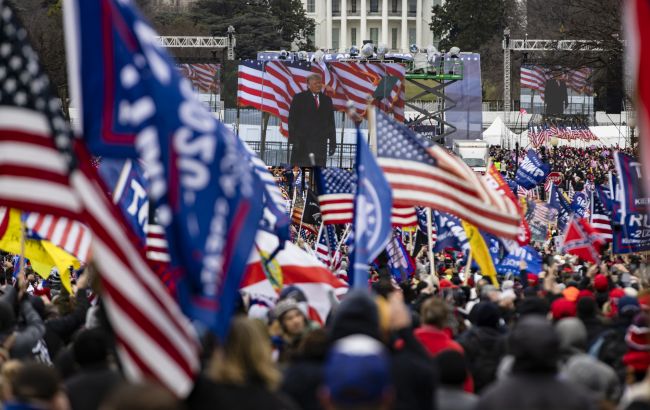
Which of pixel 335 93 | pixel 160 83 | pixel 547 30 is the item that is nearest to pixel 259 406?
Result: pixel 160 83

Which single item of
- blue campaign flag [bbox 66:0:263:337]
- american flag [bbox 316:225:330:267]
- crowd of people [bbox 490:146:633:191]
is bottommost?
crowd of people [bbox 490:146:633:191]

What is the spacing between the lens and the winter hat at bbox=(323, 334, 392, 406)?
548 centimetres

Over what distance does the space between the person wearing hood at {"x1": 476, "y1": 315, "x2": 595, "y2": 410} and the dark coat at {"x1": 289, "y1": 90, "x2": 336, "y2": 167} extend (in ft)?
105

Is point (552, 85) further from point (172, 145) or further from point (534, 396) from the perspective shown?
point (534, 396)

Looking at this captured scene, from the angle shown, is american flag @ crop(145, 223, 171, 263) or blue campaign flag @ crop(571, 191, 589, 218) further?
blue campaign flag @ crop(571, 191, 589, 218)

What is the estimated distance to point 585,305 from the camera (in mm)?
10578

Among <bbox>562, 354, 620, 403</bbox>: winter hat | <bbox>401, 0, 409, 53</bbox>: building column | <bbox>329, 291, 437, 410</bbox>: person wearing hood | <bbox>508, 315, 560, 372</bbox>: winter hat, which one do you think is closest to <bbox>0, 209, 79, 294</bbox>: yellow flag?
<bbox>562, 354, 620, 403</bbox>: winter hat

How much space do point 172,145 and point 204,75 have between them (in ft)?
189

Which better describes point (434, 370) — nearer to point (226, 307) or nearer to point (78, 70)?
point (226, 307)

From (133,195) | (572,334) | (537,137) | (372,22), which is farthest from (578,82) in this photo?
(372,22)

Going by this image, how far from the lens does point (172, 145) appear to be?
6.68 m

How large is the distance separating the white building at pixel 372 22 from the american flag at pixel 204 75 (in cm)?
9182

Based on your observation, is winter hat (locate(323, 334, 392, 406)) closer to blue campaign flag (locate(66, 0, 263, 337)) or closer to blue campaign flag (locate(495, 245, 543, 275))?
blue campaign flag (locate(66, 0, 263, 337))

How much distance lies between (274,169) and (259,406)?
4363cm
